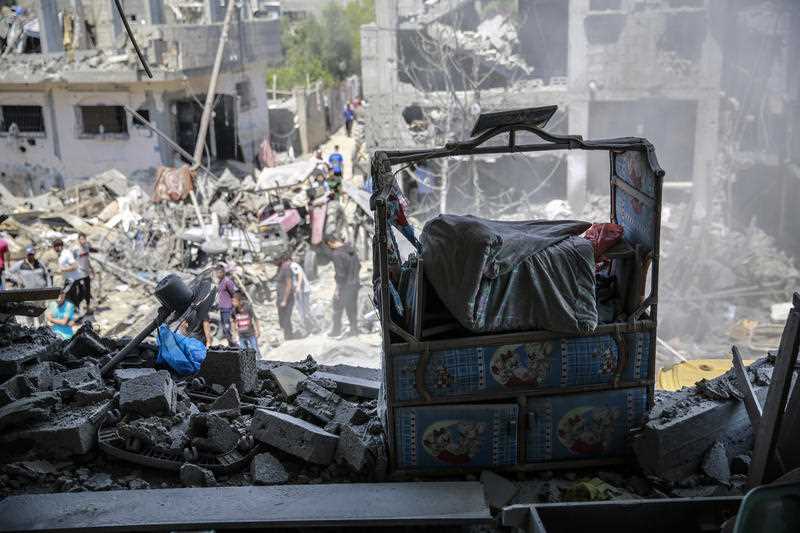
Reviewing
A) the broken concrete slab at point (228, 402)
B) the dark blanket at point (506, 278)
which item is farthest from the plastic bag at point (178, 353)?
the dark blanket at point (506, 278)

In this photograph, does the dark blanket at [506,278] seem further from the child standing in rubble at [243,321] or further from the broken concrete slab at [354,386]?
the child standing in rubble at [243,321]

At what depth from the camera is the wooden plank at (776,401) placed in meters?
5.13

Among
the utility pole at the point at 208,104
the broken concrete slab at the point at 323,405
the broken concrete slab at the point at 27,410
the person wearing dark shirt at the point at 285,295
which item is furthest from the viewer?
the utility pole at the point at 208,104

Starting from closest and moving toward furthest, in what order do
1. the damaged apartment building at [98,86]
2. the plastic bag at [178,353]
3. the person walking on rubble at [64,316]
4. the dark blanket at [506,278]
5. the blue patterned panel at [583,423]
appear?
the dark blanket at [506,278]
the blue patterned panel at [583,423]
the plastic bag at [178,353]
the person walking on rubble at [64,316]
the damaged apartment building at [98,86]

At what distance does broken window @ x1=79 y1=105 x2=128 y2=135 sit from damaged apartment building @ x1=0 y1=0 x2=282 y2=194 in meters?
0.03

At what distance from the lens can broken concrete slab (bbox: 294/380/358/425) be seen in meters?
6.36

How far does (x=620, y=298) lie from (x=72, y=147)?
20551mm

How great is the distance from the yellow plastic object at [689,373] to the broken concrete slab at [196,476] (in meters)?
4.92

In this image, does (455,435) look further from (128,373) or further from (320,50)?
(320,50)

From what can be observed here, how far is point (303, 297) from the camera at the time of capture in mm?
14156

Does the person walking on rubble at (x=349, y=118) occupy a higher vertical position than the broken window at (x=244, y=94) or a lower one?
lower

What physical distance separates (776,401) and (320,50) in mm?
39969

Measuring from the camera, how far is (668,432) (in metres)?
5.73

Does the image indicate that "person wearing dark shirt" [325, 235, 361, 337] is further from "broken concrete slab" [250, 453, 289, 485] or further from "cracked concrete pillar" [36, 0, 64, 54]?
"cracked concrete pillar" [36, 0, 64, 54]
